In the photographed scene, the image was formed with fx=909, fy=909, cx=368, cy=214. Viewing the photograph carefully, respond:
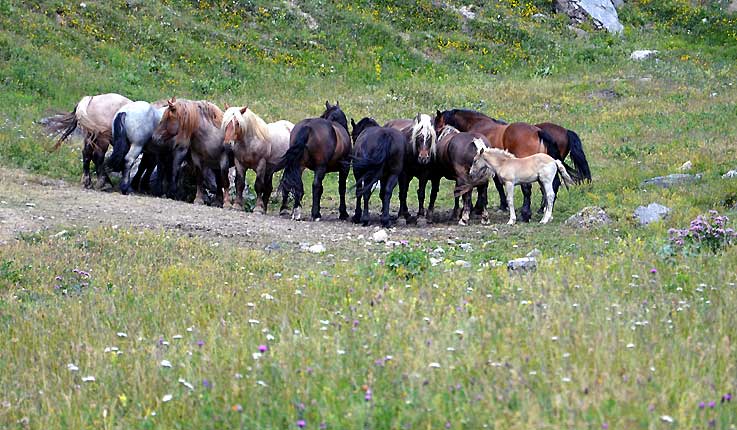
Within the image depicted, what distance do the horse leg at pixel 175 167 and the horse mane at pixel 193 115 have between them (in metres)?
0.32

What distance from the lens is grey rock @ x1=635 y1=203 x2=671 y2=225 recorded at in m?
12.1

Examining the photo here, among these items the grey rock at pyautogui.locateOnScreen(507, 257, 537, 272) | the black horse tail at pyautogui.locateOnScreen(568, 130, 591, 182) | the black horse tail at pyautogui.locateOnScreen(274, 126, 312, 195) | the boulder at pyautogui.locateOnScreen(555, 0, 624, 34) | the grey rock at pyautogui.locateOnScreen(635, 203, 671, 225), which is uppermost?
the boulder at pyautogui.locateOnScreen(555, 0, 624, 34)

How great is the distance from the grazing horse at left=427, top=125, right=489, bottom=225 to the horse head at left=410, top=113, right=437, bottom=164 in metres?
0.23

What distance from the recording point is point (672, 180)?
1533cm

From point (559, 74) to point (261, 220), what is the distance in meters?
22.2

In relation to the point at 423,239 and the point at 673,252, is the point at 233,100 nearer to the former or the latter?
the point at 423,239

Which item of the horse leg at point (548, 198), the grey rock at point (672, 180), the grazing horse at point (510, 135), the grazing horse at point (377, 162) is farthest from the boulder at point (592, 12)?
the horse leg at point (548, 198)

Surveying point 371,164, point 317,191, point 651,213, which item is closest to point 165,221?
point 317,191

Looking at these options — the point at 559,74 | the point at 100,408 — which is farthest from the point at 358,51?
the point at 100,408

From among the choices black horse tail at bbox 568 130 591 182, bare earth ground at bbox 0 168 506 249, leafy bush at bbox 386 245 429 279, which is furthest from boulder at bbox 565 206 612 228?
leafy bush at bbox 386 245 429 279

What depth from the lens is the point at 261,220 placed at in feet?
44.7

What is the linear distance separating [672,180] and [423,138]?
4.27 m

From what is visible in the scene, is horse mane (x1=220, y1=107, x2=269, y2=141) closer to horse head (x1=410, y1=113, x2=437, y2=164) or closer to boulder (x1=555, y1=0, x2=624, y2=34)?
horse head (x1=410, y1=113, x2=437, y2=164)

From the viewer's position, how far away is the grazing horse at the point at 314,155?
14789 millimetres
